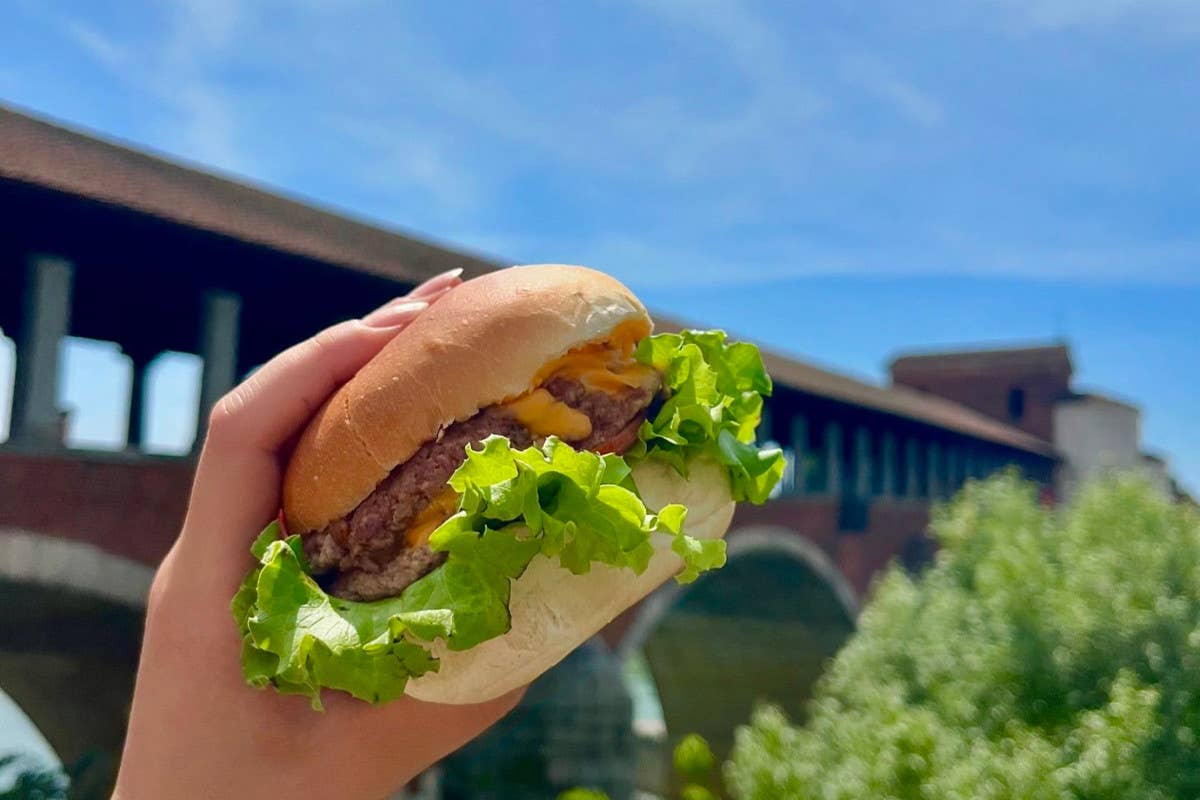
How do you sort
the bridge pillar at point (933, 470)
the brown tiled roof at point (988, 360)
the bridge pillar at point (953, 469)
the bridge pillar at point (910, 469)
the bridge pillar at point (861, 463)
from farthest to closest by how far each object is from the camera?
the brown tiled roof at point (988, 360) < the bridge pillar at point (953, 469) < the bridge pillar at point (933, 470) < the bridge pillar at point (910, 469) < the bridge pillar at point (861, 463)

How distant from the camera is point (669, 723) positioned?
20578mm

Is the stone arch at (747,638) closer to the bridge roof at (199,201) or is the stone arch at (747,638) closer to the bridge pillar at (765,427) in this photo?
the bridge pillar at (765,427)

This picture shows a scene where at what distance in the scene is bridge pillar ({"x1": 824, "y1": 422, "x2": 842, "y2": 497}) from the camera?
15.0m

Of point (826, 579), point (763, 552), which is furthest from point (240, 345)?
point (826, 579)

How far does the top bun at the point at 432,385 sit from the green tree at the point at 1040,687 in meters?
4.34

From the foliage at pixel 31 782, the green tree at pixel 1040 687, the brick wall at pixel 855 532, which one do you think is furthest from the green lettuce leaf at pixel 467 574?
the brick wall at pixel 855 532

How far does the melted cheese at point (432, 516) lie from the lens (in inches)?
75.0

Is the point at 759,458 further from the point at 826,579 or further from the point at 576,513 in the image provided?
the point at 826,579

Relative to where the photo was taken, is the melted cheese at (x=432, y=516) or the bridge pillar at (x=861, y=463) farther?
the bridge pillar at (x=861, y=463)

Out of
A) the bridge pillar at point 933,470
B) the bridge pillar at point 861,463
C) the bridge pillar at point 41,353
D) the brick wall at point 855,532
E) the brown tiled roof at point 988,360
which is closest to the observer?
the bridge pillar at point 41,353

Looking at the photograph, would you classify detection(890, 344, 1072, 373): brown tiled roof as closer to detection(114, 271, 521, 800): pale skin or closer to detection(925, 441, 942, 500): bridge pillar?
detection(925, 441, 942, 500): bridge pillar

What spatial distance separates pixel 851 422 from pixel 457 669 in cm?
1462

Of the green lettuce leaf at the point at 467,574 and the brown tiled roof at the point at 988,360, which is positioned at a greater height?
the brown tiled roof at the point at 988,360


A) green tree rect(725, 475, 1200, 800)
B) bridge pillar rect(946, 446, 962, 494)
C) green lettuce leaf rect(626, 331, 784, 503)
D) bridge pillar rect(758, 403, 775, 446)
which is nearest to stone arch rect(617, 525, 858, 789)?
bridge pillar rect(758, 403, 775, 446)
